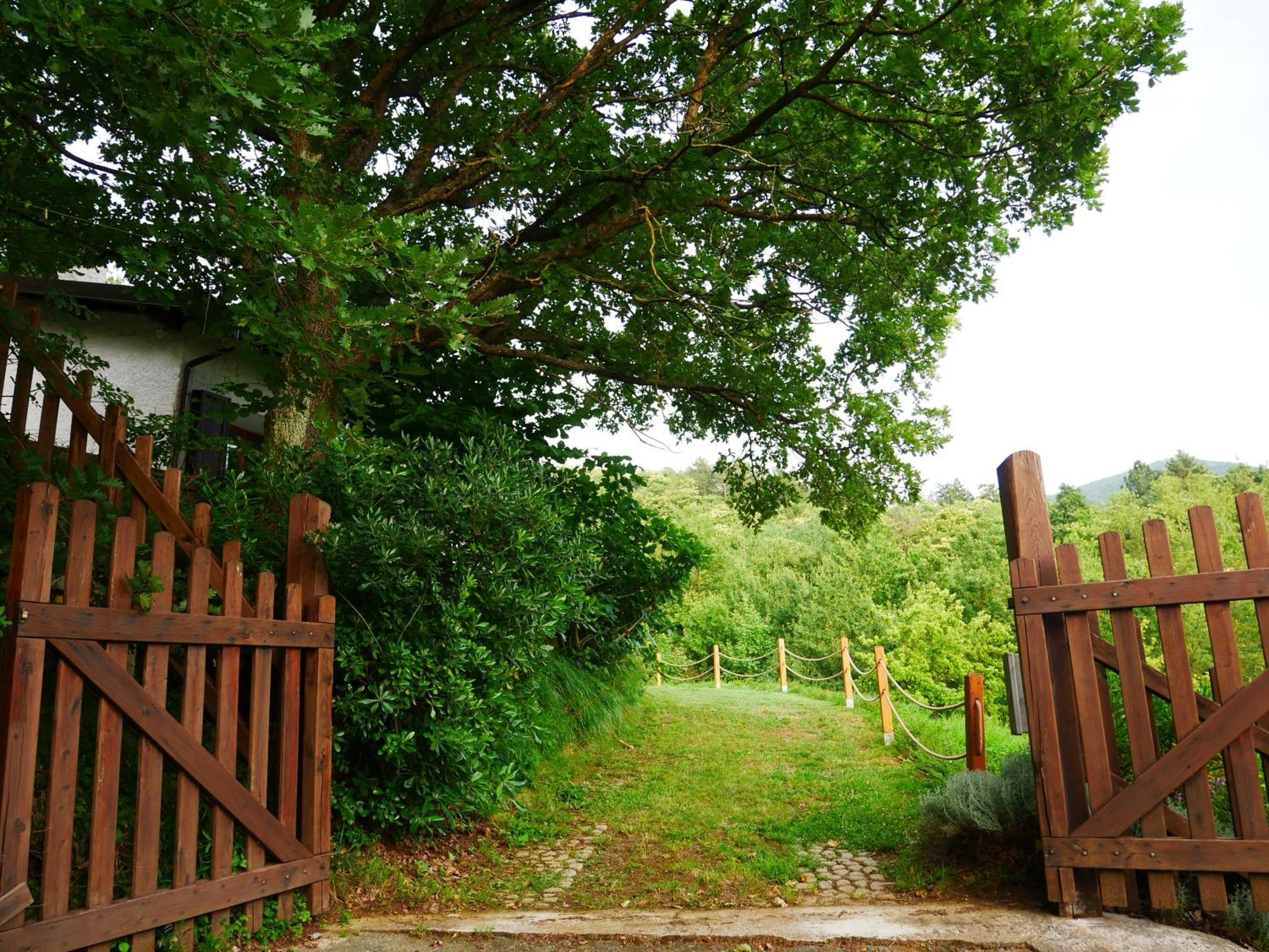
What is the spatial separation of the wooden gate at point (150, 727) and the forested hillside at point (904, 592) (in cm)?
1355

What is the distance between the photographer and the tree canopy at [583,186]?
399 centimetres

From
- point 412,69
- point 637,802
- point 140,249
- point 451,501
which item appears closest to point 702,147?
point 412,69

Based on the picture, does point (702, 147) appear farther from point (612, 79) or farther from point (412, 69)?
point (412, 69)

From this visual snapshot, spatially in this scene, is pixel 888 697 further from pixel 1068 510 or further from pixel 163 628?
pixel 1068 510

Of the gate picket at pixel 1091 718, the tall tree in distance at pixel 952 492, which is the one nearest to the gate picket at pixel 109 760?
the gate picket at pixel 1091 718

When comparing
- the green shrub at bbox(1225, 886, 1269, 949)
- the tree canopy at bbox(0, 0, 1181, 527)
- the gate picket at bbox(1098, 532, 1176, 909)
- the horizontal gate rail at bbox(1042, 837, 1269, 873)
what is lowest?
the green shrub at bbox(1225, 886, 1269, 949)

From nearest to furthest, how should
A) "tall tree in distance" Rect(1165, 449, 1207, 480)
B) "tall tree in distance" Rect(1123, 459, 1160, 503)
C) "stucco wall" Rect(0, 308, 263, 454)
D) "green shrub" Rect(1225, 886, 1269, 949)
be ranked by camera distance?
"green shrub" Rect(1225, 886, 1269, 949), "stucco wall" Rect(0, 308, 263, 454), "tall tree in distance" Rect(1165, 449, 1207, 480), "tall tree in distance" Rect(1123, 459, 1160, 503)

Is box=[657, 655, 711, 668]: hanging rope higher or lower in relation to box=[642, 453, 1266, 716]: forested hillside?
lower

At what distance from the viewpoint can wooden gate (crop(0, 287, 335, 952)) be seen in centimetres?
324

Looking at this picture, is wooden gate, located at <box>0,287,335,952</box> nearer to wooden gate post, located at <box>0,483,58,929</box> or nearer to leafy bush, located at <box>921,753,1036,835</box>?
wooden gate post, located at <box>0,483,58,929</box>

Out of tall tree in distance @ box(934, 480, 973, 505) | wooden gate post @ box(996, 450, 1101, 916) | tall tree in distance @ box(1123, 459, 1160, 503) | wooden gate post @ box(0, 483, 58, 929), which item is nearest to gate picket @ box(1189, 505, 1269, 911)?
wooden gate post @ box(996, 450, 1101, 916)

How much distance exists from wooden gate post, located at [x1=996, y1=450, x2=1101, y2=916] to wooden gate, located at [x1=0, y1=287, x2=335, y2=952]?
3913 mm

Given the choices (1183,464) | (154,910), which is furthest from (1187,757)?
(1183,464)

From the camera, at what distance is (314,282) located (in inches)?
204
